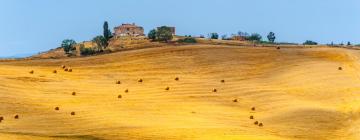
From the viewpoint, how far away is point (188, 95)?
7025cm

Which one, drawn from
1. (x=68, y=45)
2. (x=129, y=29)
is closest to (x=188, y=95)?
(x=68, y=45)

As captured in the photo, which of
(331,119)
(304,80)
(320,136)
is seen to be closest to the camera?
(320,136)

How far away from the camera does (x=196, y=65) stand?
82375mm

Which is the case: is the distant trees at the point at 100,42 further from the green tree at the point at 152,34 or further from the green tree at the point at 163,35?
the green tree at the point at 163,35

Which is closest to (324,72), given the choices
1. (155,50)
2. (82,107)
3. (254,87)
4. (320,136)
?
(254,87)

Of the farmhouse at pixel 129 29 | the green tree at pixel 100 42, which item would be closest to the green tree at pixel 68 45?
the green tree at pixel 100 42

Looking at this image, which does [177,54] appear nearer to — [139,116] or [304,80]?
[304,80]

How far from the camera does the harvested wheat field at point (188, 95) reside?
57156 millimetres

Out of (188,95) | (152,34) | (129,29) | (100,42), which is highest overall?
(152,34)

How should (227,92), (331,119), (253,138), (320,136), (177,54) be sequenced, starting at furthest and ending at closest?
(177,54) → (227,92) → (331,119) → (320,136) → (253,138)

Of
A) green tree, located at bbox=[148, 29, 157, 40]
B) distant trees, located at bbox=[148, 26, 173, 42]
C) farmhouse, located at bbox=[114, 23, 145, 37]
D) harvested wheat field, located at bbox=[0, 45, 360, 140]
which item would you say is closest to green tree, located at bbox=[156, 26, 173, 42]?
distant trees, located at bbox=[148, 26, 173, 42]

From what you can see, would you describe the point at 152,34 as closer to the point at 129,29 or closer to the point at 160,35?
the point at 160,35

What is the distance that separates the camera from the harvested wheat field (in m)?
57.2

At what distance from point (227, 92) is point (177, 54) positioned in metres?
13.6
